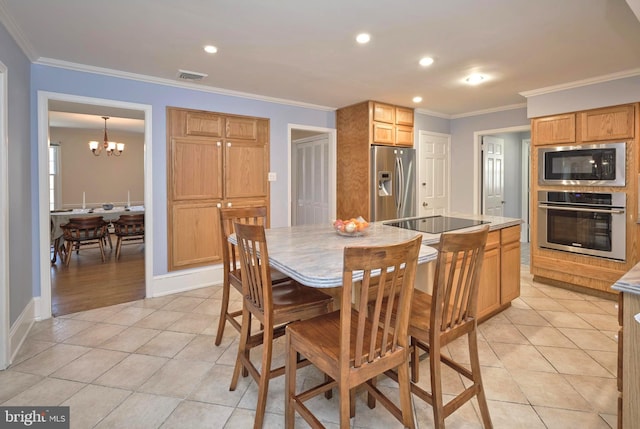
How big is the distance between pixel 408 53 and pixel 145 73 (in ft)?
8.37

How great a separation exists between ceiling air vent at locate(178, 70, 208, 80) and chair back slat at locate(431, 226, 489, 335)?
302 cm

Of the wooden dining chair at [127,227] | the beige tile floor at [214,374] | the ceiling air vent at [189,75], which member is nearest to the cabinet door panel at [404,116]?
the ceiling air vent at [189,75]

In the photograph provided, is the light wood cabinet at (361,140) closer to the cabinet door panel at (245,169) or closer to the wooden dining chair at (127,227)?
the cabinet door panel at (245,169)

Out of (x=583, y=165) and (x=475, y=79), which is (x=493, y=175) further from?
(x=475, y=79)

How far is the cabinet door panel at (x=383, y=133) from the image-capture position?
4539 millimetres

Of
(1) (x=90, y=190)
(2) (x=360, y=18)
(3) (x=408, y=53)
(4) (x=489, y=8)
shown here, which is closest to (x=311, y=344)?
(2) (x=360, y=18)

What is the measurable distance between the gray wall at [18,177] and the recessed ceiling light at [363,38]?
246 cm

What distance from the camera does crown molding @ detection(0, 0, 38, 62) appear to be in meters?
2.20

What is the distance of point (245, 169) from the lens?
4.19 m

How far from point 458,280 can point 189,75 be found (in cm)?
318

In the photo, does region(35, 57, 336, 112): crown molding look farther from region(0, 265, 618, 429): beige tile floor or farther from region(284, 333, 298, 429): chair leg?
region(284, 333, 298, 429): chair leg

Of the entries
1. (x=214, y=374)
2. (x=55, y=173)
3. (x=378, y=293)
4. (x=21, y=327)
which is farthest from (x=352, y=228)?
(x=55, y=173)

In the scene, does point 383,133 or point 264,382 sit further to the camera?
point 383,133

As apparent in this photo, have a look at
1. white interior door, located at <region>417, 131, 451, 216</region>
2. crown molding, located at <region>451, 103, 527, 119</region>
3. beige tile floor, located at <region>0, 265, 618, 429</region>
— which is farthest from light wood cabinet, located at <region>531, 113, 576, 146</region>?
beige tile floor, located at <region>0, 265, 618, 429</region>
